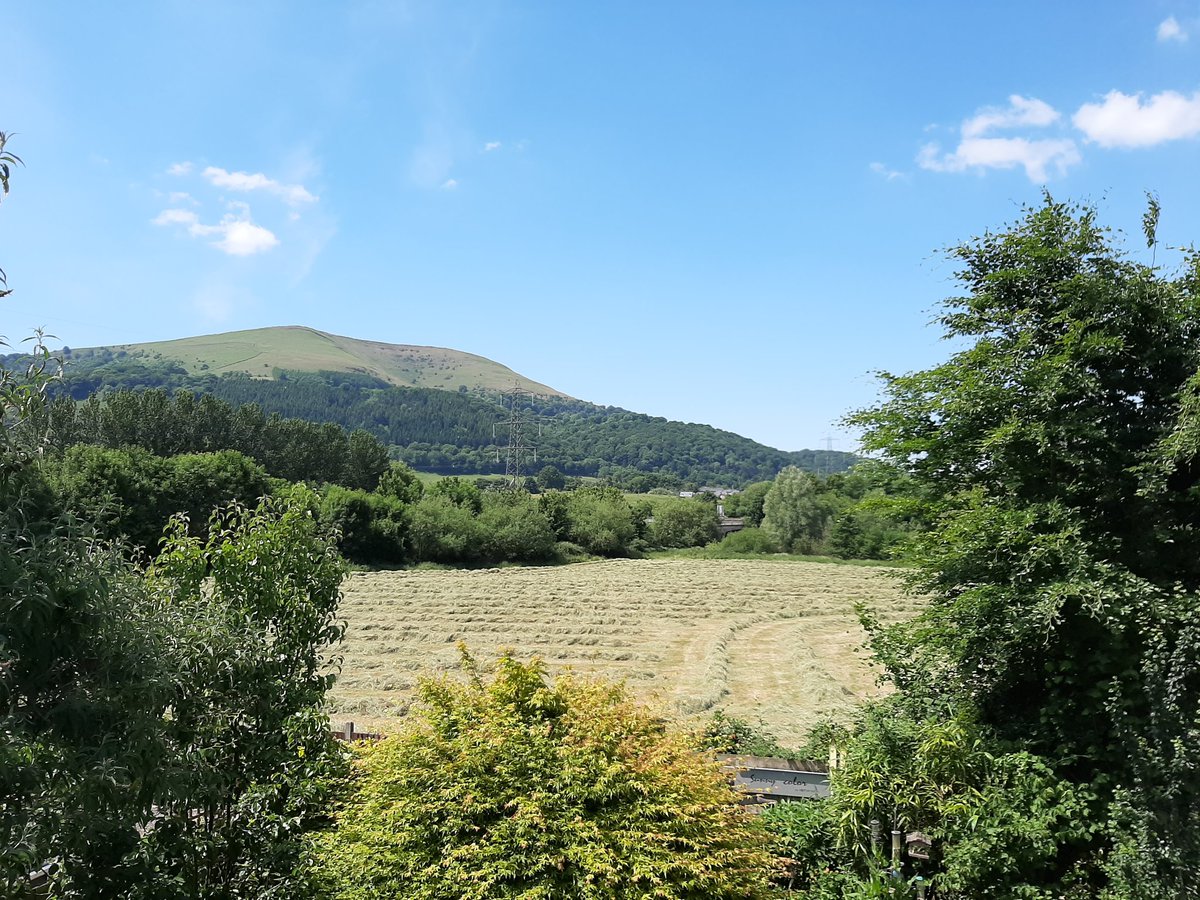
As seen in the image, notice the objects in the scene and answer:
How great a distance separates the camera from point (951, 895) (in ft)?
22.8

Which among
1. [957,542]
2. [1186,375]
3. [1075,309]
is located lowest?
[957,542]

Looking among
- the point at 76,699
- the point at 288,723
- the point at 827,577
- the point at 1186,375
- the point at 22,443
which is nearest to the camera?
the point at 76,699

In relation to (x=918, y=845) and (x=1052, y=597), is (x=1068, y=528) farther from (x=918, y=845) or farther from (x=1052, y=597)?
(x=918, y=845)

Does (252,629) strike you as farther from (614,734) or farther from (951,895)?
(951,895)

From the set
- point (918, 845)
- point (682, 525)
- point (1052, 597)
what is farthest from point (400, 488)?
point (1052, 597)

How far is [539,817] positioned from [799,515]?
212 ft

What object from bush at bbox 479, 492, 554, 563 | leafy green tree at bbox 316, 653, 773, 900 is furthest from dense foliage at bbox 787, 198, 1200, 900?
bush at bbox 479, 492, 554, 563

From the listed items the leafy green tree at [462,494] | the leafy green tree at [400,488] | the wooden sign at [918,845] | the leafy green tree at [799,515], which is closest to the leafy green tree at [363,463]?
the leafy green tree at [400,488]

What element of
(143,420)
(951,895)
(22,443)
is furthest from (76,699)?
(143,420)

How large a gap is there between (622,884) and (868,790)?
2785 millimetres

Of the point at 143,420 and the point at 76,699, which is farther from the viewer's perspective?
the point at 143,420

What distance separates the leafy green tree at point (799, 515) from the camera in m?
67.2

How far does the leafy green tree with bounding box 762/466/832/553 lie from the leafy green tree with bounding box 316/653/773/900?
207 feet

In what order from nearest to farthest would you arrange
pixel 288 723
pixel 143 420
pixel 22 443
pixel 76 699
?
pixel 76 699, pixel 22 443, pixel 288 723, pixel 143 420
